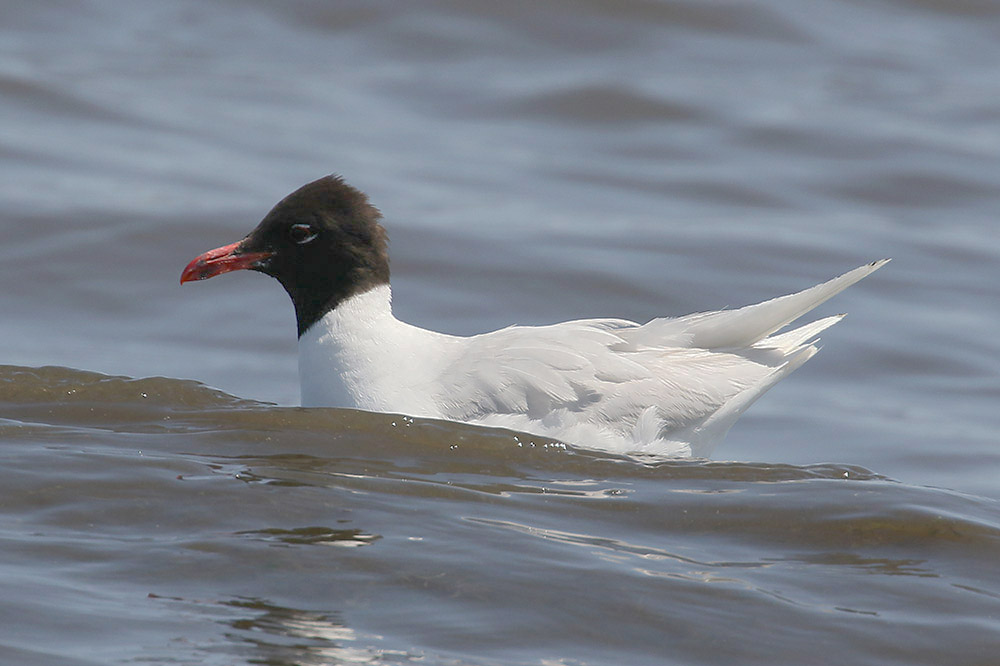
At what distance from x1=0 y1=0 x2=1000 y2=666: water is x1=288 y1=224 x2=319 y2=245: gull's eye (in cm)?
86

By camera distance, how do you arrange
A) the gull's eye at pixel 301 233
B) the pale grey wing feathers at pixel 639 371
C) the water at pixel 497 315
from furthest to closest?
the gull's eye at pixel 301 233 < the pale grey wing feathers at pixel 639 371 < the water at pixel 497 315

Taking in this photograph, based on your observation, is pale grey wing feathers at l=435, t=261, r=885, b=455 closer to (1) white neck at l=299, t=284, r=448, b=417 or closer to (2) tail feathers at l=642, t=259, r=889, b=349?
(2) tail feathers at l=642, t=259, r=889, b=349

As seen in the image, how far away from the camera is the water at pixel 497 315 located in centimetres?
482

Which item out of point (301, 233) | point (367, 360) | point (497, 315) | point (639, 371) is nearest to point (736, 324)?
point (639, 371)

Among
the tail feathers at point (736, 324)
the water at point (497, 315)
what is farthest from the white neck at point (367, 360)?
the tail feathers at point (736, 324)

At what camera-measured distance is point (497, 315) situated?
10570 mm

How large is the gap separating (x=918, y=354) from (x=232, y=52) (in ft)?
29.9

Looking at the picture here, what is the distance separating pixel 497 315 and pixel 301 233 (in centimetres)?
367

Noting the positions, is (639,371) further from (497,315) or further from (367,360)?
(497,315)

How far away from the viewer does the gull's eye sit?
702 cm

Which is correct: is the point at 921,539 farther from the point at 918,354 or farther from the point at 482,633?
the point at 918,354

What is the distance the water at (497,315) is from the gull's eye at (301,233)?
2.83ft

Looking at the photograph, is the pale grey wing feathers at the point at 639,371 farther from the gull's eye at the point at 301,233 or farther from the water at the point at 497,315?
the gull's eye at the point at 301,233

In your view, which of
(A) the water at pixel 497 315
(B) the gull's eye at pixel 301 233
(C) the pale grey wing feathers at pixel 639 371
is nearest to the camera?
(A) the water at pixel 497 315
